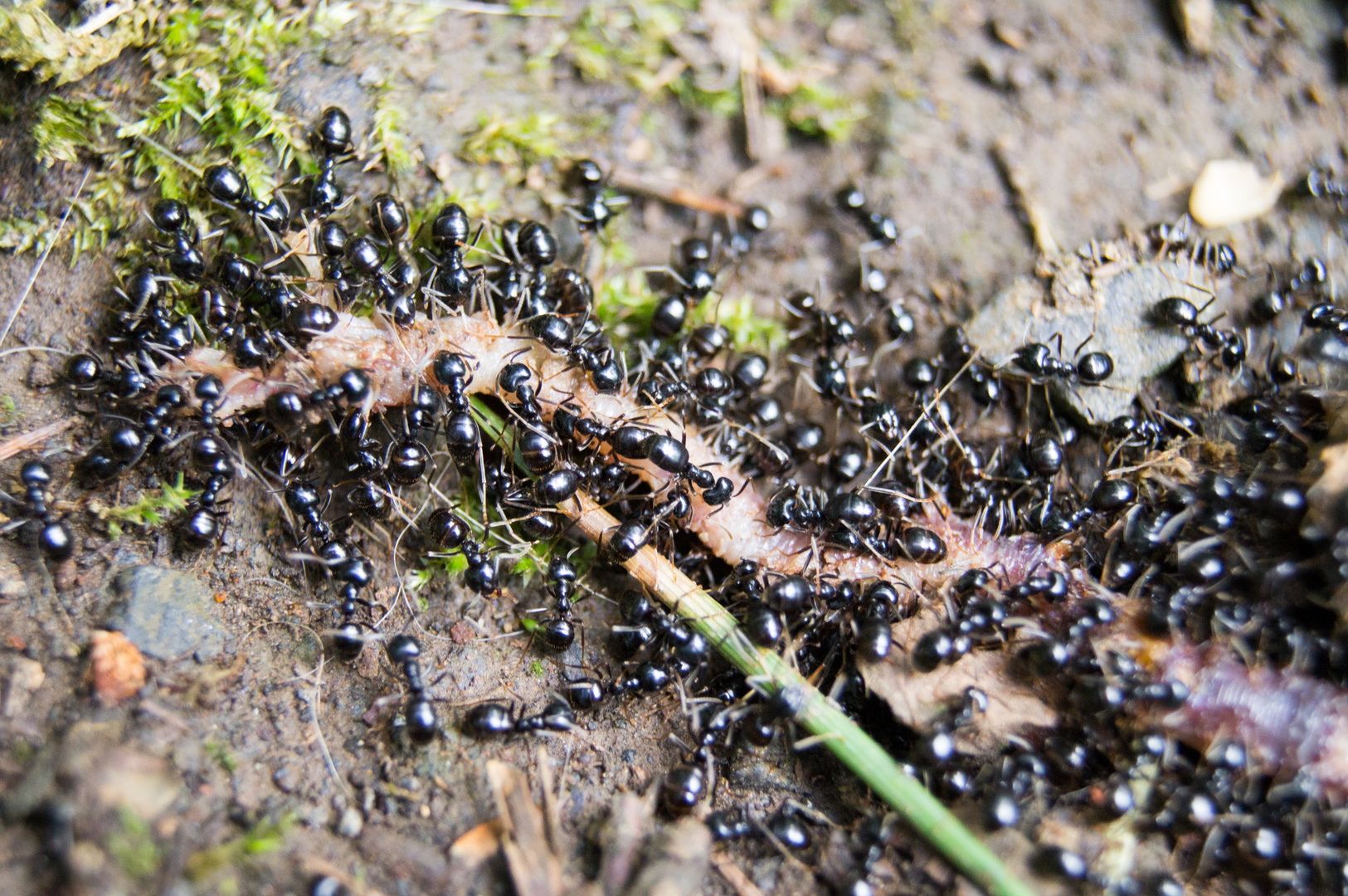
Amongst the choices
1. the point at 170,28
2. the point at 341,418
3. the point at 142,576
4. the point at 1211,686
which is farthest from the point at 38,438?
the point at 1211,686

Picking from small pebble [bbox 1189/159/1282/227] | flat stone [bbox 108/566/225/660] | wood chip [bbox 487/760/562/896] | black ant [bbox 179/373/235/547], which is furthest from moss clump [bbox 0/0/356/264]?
small pebble [bbox 1189/159/1282/227]

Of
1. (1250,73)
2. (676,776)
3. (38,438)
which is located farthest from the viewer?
(1250,73)

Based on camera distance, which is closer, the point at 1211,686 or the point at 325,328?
the point at 1211,686

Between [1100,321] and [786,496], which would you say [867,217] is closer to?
[1100,321]

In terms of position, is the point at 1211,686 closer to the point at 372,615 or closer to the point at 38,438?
the point at 372,615

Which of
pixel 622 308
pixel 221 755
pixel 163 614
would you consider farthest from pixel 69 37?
pixel 221 755

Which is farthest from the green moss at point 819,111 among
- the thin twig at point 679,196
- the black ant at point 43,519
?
the black ant at point 43,519

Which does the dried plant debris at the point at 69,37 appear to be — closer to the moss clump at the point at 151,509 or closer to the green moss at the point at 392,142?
the green moss at the point at 392,142
